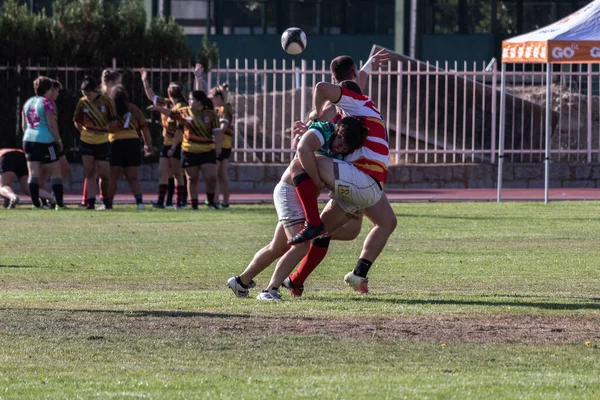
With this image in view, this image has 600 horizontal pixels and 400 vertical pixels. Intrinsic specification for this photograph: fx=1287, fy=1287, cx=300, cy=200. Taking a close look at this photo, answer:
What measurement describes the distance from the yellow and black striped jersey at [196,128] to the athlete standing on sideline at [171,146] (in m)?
0.28

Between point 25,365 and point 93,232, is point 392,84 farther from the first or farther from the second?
point 25,365

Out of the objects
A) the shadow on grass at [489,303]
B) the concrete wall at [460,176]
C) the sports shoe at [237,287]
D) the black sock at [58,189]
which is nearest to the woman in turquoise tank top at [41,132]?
the black sock at [58,189]

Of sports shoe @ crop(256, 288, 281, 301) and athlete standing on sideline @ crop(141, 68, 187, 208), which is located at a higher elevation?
athlete standing on sideline @ crop(141, 68, 187, 208)

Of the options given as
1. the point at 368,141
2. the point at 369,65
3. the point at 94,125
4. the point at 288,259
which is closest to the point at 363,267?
the point at 288,259

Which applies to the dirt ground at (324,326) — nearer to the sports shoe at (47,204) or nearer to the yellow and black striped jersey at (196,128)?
the yellow and black striped jersey at (196,128)

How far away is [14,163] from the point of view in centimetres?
2003

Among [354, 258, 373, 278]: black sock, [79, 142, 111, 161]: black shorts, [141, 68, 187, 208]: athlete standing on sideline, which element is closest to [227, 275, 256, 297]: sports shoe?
[354, 258, 373, 278]: black sock

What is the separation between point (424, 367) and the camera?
6.70 m

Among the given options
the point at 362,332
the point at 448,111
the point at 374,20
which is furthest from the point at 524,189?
the point at 362,332

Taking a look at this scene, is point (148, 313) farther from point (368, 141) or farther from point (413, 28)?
point (413, 28)

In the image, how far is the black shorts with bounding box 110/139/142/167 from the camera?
19125mm

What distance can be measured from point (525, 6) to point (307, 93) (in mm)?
16073

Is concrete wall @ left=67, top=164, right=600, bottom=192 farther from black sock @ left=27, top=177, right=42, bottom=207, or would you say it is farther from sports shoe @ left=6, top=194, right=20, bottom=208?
black sock @ left=27, top=177, right=42, bottom=207

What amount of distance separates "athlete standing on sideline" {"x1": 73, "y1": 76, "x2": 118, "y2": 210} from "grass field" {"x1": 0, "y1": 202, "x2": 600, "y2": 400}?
4.26m
